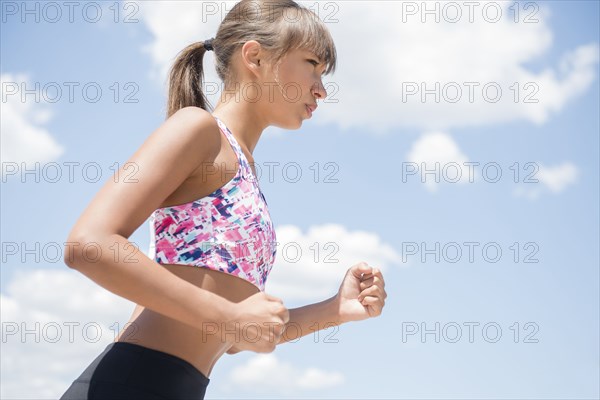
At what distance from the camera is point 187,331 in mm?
2260

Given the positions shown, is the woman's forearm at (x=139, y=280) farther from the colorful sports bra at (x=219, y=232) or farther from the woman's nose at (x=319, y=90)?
the woman's nose at (x=319, y=90)

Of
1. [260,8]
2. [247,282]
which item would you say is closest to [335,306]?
[247,282]

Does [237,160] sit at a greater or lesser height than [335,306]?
greater

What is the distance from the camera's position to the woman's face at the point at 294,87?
2.77 m

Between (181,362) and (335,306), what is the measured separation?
3.10 feet

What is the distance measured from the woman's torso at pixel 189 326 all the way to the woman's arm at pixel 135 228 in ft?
0.43

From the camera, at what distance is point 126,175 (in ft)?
6.92

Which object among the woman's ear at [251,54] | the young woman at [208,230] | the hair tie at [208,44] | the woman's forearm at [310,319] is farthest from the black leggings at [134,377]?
the hair tie at [208,44]

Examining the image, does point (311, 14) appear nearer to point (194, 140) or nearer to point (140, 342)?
point (194, 140)

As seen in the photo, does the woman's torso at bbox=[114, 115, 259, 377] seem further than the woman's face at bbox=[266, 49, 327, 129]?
No

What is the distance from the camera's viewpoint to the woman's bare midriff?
224cm

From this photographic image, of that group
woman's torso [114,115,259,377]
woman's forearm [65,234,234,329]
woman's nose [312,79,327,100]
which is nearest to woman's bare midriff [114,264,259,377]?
woman's torso [114,115,259,377]

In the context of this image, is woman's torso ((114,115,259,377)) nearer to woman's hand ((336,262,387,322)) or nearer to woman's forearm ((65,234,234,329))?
woman's forearm ((65,234,234,329))

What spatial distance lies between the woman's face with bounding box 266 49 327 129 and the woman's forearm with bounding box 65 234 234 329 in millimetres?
983
